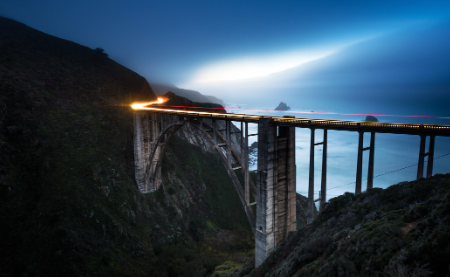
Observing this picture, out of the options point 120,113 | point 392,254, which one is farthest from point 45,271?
point 120,113

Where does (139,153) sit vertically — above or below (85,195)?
above

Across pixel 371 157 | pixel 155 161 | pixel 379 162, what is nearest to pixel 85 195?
pixel 155 161

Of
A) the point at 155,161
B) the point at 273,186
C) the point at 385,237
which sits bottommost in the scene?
the point at 155,161

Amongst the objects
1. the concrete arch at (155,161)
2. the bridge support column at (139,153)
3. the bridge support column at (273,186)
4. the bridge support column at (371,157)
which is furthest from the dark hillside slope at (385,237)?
the bridge support column at (139,153)

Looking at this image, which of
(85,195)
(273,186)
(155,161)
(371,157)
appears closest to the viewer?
(371,157)

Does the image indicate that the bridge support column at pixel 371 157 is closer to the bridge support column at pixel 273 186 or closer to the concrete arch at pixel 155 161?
the bridge support column at pixel 273 186

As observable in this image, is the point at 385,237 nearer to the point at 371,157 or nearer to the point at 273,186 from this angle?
the point at 371,157

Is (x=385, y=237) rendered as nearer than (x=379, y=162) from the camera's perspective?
Yes
